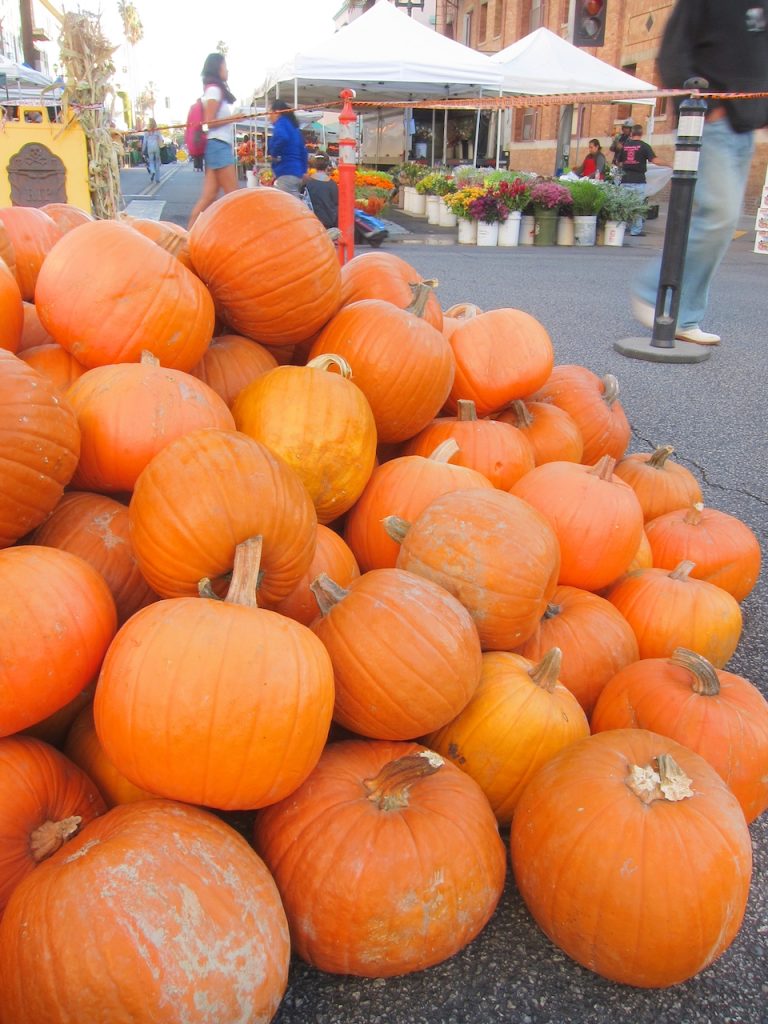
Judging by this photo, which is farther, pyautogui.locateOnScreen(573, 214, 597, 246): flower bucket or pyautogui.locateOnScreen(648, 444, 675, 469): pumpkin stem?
pyautogui.locateOnScreen(573, 214, 597, 246): flower bucket

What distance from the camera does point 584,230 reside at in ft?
51.5

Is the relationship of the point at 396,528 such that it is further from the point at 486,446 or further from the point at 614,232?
the point at 614,232

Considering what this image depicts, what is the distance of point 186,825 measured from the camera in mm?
1409

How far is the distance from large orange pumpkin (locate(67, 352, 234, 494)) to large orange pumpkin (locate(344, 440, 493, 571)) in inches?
21.5

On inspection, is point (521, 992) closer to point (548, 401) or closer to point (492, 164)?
point (548, 401)

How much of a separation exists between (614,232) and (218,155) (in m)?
8.58

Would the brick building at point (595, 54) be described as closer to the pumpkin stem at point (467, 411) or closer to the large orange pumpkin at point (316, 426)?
the pumpkin stem at point (467, 411)

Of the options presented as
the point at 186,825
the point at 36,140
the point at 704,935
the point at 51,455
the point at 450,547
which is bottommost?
the point at 704,935

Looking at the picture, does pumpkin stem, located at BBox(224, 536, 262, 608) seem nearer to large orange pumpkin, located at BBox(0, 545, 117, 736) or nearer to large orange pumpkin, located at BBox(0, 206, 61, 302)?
large orange pumpkin, located at BBox(0, 545, 117, 736)

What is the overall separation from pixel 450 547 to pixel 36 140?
727 cm

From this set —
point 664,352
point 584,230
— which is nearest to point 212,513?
point 664,352

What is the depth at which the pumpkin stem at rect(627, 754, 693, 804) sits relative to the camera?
59.4 inches

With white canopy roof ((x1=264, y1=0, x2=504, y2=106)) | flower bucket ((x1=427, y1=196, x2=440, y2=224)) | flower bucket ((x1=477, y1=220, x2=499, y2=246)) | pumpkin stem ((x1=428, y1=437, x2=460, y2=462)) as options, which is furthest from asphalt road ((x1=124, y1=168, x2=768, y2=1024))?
flower bucket ((x1=427, y1=196, x2=440, y2=224))

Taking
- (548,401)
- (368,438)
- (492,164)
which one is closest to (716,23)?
(548,401)
